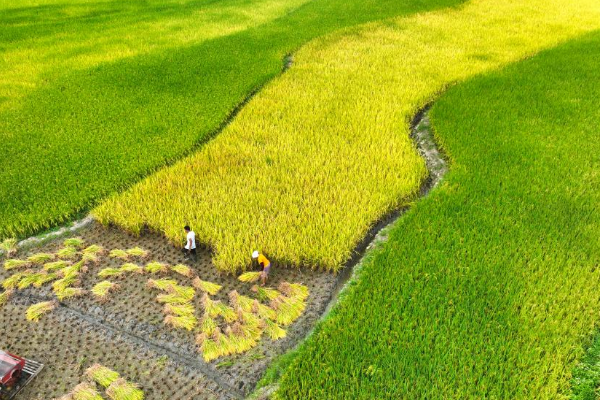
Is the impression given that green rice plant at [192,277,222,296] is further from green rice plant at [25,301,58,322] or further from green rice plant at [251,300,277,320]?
green rice plant at [25,301,58,322]

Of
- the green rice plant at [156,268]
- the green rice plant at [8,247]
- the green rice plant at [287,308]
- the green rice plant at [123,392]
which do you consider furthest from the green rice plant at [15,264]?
the green rice plant at [287,308]

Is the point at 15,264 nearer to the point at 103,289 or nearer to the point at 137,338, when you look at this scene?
the point at 103,289

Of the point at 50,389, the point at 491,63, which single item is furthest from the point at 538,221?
the point at 491,63

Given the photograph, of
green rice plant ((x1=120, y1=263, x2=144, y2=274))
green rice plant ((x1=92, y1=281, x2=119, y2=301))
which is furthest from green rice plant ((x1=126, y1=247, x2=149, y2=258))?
green rice plant ((x1=92, y1=281, x2=119, y2=301))

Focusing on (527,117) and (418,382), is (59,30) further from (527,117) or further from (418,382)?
(418,382)

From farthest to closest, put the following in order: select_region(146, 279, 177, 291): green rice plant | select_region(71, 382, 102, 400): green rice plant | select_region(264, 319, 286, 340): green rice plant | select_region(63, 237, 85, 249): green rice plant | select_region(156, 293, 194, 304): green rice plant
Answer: select_region(63, 237, 85, 249): green rice plant → select_region(146, 279, 177, 291): green rice plant → select_region(156, 293, 194, 304): green rice plant → select_region(264, 319, 286, 340): green rice plant → select_region(71, 382, 102, 400): green rice plant
